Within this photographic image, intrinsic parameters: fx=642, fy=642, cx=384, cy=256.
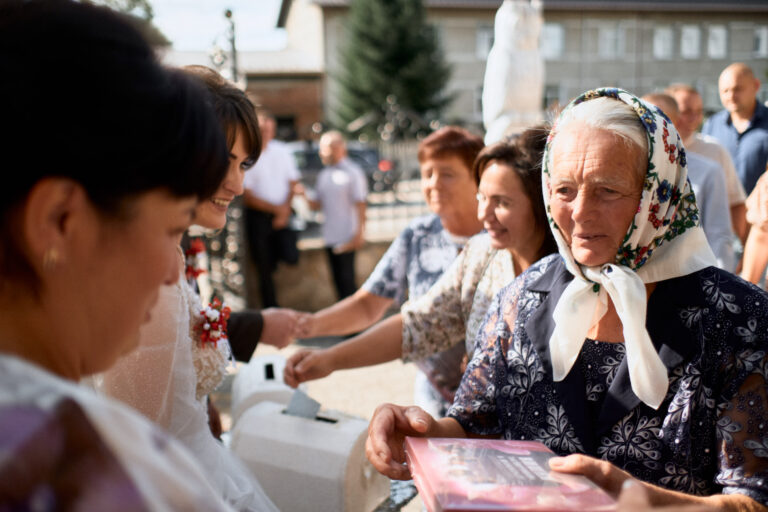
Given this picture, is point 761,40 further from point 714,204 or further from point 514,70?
point 714,204

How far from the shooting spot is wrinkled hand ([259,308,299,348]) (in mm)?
2836

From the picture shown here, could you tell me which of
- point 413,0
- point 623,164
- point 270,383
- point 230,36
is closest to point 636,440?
point 623,164

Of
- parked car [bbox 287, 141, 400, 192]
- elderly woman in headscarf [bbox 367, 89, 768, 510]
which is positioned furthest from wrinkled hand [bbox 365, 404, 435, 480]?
parked car [bbox 287, 141, 400, 192]

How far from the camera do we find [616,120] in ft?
5.48

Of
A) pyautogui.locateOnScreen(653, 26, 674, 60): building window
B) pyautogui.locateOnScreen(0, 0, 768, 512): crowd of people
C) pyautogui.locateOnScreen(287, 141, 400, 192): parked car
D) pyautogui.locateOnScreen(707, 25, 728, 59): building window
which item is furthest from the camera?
pyautogui.locateOnScreen(707, 25, 728, 59): building window

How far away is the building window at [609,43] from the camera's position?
113 ft

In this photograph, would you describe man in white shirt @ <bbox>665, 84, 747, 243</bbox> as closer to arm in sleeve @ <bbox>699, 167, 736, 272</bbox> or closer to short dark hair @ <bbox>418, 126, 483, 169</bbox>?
arm in sleeve @ <bbox>699, 167, 736, 272</bbox>

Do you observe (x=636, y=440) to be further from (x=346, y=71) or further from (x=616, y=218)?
(x=346, y=71)

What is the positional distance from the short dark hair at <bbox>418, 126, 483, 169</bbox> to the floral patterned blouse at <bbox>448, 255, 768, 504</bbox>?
5.31ft

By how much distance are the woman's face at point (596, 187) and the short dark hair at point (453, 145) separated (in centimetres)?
157

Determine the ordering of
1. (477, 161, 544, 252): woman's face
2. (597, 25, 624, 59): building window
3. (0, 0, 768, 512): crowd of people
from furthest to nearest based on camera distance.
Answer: (597, 25, 624, 59): building window
(477, 161, 544, 252): woman's face
(0, 0, 768, 512): crowd of people

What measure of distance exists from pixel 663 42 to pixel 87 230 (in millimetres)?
39553

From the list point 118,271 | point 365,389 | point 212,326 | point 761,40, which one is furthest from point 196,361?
point 761,40

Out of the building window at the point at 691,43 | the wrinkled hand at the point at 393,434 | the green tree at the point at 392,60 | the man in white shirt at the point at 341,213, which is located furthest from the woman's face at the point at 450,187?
the building window at the point at 691,43
